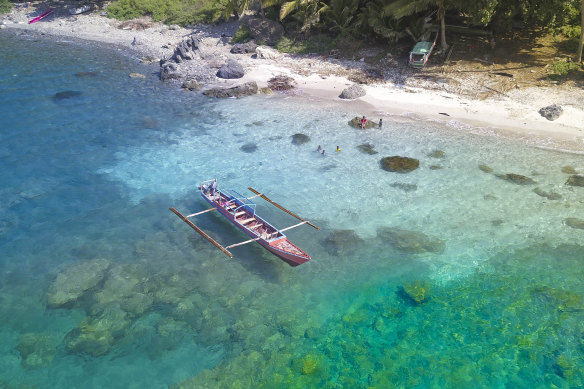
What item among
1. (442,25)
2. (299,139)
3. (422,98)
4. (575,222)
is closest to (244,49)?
(442,25)

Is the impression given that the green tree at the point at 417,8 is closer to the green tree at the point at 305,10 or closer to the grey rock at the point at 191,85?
the green tree at the point at 305,10

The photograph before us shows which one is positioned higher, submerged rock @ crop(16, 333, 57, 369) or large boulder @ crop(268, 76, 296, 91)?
large boulder @ crop(268, 76, 296, 91)

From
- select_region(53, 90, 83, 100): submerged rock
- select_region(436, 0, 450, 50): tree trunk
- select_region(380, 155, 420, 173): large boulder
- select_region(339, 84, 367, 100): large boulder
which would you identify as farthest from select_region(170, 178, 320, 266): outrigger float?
select_region(436, 0, 450, 50): tree trunk

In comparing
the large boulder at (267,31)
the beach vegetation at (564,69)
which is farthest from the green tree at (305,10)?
the beach vegetation at (564,69)

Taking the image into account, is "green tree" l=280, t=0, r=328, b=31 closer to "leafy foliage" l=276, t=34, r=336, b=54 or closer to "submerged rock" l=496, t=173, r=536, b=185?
"leafy foliage" l=276, t=34, r=336, b=54

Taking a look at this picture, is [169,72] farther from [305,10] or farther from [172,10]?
[172,10]

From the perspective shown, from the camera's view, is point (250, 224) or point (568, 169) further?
point (568, 169)
